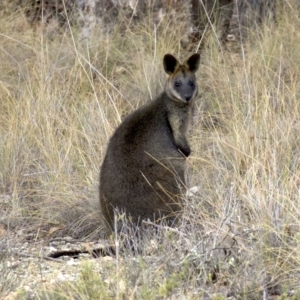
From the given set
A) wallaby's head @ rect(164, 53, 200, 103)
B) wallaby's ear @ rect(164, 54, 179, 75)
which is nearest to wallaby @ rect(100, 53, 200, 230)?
wallaby's head @ rect(164, 53, 200, 103)

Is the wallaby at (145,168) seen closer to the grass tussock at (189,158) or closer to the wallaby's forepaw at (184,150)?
A: the wallaby's forepaw at (184,150)

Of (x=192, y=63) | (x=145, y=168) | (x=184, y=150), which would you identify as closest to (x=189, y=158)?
(x=184, y=150)

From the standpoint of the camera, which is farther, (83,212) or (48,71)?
(48,71)

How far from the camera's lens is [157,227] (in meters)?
5.20

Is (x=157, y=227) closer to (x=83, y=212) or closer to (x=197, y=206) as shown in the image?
(x=197, y=206)

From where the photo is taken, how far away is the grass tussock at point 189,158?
4414mm

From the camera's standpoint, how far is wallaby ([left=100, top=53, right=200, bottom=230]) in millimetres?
5379

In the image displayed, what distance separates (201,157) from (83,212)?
3.38 feet

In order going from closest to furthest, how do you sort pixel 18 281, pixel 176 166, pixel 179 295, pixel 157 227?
pixel 179 295 → pixel 18 281 → pixel 157 227 → pixel 176 166

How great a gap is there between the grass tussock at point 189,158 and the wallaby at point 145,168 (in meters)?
0.18

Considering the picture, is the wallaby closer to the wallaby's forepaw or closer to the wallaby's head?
the wallaby's forepaw

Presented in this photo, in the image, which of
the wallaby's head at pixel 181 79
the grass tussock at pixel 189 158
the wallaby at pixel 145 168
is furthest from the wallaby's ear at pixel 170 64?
the grass tussock at pixel 189 158

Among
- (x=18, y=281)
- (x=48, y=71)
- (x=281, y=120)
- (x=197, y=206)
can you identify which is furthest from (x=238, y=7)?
(x=18, y=281)

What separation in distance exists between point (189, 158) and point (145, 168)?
1.02 m
